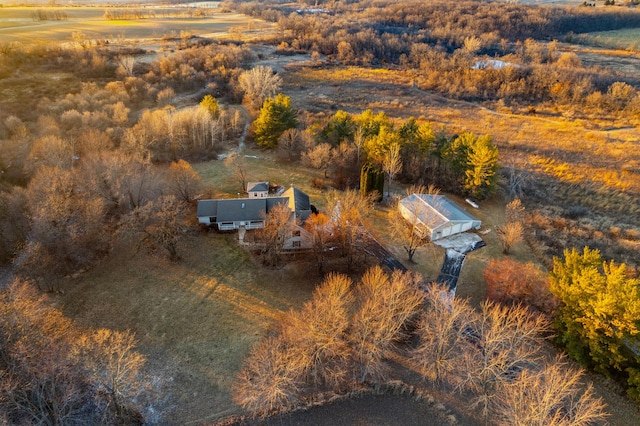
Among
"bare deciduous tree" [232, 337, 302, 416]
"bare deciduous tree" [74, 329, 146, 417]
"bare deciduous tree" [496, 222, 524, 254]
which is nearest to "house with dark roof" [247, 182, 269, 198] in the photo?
"bare deciduous tree" [232, 337, 302, 416]

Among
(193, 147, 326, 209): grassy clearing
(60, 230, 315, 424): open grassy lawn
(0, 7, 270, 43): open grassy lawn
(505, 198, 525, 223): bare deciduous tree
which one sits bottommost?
(193, 147, 326, 209): grassy clearing

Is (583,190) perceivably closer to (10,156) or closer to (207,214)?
(207,214)

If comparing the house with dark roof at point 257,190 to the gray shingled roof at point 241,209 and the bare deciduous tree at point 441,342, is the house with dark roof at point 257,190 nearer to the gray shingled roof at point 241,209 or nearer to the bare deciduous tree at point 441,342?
the gray shingled roof at point 241,209

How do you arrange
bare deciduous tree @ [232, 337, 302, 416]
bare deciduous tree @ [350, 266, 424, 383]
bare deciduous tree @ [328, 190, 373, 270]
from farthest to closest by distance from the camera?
1. bare deciduous tree @ [328, 190, 373, 270]
2. bare deciduous tree @ [350, 266, 424, 383]
3. bare deciduous tree @ [232, 337, 302, 416]

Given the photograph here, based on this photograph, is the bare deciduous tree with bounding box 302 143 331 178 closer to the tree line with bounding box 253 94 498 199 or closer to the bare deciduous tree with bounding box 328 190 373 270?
the tree line with bounding box 253 94 498 199

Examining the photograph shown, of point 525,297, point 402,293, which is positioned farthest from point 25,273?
point 525,297

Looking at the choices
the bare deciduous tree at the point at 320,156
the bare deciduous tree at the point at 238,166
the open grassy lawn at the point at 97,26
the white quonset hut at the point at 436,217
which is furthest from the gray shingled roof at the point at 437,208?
the open grassy lawn at the point at 97,26

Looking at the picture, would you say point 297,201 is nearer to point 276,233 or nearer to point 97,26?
point 276,233
